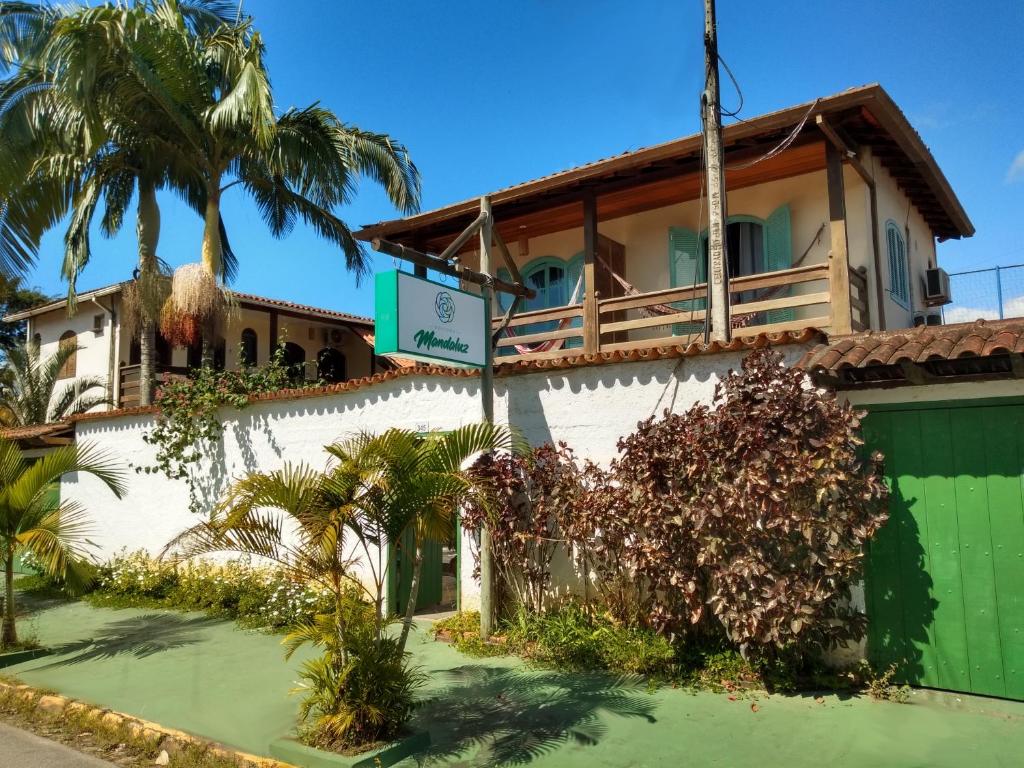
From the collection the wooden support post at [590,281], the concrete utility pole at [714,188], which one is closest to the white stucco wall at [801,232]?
the wooden support post at [590,281]

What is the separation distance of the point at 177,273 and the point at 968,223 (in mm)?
13809

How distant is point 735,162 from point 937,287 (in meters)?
4.59

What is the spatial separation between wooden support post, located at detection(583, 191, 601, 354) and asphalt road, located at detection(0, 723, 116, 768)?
22.4ft

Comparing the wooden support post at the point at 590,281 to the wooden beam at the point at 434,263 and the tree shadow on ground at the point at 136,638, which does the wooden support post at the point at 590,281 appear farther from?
the tree shadow on ground at the point at 136,638

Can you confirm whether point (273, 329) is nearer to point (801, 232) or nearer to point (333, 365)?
point (333, 365)

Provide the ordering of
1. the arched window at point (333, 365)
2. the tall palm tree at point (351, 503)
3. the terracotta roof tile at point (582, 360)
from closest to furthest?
the tall palm tree at point (351, 503), the terracotta roof tile at point (582, 360), the arched window at point (333, 365)

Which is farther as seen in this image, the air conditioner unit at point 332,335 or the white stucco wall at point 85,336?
the air conditioner unit at point 332,335

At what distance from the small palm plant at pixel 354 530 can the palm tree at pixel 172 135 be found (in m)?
9.07

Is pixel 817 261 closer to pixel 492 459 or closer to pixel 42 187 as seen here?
pixel 492 459

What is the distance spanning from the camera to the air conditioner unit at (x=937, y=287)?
1173 centimetres

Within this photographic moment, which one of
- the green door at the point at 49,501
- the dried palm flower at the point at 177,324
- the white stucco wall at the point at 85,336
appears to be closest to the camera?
the dried palm flower at the point at 177,324

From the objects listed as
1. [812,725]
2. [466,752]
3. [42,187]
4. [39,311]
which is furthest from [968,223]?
[39,311]

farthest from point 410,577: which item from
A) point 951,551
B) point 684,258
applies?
point 684,258

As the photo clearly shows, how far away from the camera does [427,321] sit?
6.77 meters
